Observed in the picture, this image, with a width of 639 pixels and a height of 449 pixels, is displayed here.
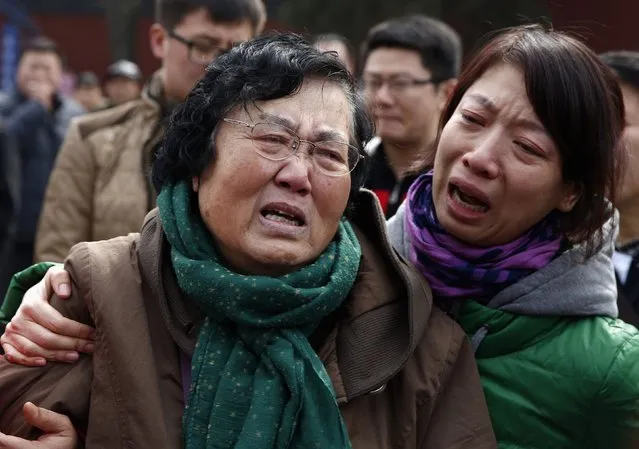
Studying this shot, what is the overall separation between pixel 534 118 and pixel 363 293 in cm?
67

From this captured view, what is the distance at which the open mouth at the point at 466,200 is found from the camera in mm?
2943

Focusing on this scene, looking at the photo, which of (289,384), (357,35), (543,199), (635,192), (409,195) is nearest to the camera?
(289,384)

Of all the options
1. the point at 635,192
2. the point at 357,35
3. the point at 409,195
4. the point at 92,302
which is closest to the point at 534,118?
the point at 409,195

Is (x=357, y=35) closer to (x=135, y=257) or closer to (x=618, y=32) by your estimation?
(x=618, y=32)

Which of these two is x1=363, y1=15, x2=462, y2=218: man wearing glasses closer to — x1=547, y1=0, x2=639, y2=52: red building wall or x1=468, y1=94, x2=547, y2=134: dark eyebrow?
x1=468, y1=94, x2=547, y2=134: dark eyebrow

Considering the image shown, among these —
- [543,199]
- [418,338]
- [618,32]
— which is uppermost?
[543,199]

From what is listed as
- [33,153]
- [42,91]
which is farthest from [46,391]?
[42,91]

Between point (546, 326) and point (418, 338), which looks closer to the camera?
point (418, 338)

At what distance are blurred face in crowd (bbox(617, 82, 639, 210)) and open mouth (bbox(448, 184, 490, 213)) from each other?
1533mm

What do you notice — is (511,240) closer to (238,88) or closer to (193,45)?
(238,88)

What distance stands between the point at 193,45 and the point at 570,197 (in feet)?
6.58

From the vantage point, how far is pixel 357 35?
12.4 meters

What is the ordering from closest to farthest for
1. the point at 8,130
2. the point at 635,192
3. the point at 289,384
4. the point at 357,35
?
1. the point at 289,384
2. the point at 635,192
3. the point at 8,130
4. the point at 357,35

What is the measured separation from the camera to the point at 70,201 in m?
4.36
